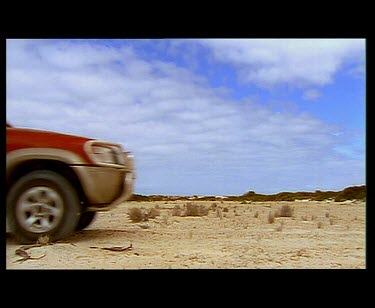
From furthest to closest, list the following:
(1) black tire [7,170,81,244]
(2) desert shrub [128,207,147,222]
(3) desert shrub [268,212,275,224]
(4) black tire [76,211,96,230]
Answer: (3) desert shrub [268,212,275,224] < (2) desert shrub [128,207,147,222] < (4) black tire [76,211,96,230] < (1) black tire [7,170,81,244]

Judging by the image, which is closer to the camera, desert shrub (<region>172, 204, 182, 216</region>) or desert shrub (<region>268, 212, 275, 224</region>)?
desert shrub (<region>172, 204, 182, 216</region>)

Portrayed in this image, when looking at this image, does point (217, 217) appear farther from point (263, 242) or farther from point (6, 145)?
point (6, 145)

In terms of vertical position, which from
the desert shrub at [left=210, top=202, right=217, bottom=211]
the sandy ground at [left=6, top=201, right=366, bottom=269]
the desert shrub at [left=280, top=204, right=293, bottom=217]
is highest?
the desert shrub at [left=210, top=202, right=217, bottom=211]

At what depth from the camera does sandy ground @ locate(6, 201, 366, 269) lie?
167 inches

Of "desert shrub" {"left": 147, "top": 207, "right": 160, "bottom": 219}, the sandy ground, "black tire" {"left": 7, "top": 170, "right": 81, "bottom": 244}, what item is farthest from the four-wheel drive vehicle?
"desert shrub" {"left": 147, "top": 207, "right": 160, "bottom": 219}

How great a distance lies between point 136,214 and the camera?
446 cm

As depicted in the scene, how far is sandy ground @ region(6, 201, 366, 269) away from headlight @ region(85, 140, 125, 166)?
0.37 metres

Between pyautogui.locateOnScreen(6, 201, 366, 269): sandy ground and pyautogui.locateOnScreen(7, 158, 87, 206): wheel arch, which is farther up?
pyautogui.locateOnScreen(7, 158, 87, 206): wheel arch

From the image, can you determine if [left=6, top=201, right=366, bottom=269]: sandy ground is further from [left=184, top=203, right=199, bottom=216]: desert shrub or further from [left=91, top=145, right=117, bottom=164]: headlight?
[left=91, top=145, right=117, bottom=164]: headlight

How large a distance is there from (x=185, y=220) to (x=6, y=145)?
1.55m

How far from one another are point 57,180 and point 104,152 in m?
0.42
